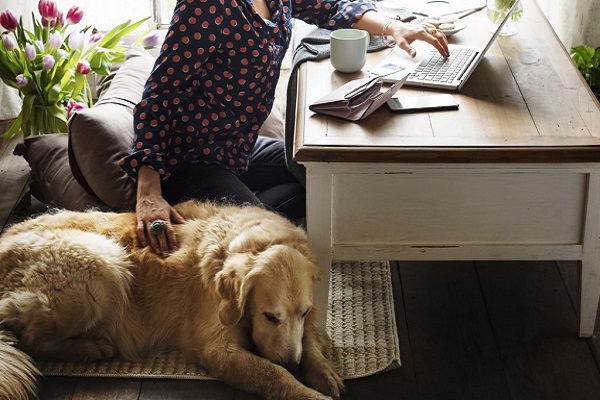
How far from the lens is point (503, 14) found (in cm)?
267

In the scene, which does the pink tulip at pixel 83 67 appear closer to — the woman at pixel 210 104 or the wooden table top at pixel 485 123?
the woman at pixel 210 104

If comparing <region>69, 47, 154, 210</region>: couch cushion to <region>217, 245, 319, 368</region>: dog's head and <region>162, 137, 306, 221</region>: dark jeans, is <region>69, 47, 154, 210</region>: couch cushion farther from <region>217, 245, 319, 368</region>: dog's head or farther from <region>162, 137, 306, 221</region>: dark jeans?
<region>217, 245, 319, 368</region>: dog's head

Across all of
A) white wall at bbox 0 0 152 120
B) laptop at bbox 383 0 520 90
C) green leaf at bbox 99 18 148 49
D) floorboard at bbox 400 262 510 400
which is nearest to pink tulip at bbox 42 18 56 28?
green leaf at bbox 99 18 148 49

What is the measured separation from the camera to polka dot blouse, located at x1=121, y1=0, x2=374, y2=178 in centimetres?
225

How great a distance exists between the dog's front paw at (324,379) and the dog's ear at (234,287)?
0.24 m

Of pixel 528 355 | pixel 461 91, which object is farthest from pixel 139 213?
pixel 528 355

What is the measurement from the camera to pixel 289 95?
2.61 metres

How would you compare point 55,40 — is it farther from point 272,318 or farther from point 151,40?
point 272,318

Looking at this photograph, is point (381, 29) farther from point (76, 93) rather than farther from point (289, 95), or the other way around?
point (76, 93)

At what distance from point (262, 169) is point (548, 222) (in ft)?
2.95

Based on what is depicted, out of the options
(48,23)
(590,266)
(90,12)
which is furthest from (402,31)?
(90,12)

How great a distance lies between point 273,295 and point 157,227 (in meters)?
0.39

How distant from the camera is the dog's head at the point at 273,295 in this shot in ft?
6.42

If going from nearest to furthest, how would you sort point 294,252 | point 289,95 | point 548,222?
point 294,252 < point 548,222 < point 289,95
